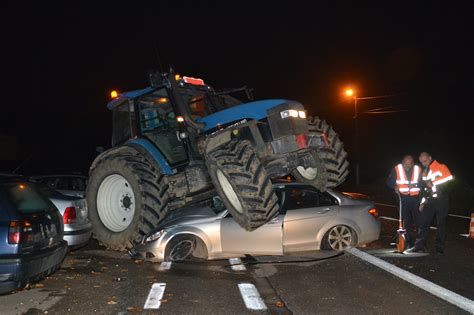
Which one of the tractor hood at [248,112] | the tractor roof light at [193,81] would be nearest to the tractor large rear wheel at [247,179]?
the tractor hood at [248,112]

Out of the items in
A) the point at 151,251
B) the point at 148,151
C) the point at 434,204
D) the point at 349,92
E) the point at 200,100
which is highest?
the point at 349,92

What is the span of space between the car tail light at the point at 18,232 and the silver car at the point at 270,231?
3112mm

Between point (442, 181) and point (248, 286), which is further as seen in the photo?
point (442, 181)

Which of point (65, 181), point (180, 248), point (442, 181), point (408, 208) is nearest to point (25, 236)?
point (180, 248)

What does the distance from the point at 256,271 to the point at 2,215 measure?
4158mm

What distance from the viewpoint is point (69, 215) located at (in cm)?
880

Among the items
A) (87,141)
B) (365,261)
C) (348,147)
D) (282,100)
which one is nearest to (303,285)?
(365,261)

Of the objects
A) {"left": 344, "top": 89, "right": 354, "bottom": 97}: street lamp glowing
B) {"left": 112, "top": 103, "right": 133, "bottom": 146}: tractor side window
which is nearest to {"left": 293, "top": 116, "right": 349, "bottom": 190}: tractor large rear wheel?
{"left": 112, "top": 103, "right": 133, "bottom": 146}: tractor side window

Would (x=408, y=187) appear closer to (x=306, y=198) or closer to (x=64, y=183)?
(x=306, y=198)

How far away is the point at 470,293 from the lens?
6.75m

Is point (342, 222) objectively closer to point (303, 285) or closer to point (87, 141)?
point (303, 285)

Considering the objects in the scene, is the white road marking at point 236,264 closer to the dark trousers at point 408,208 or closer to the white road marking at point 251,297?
the white road marking at point 251,297

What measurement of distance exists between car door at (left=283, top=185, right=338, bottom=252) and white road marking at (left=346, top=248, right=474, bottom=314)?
2.86ft

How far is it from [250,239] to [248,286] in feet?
5.21
